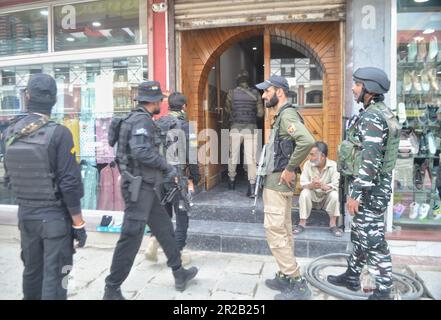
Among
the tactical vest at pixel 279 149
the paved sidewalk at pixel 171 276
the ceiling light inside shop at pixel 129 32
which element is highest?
the ceiling light inside shop at pixel 129 32

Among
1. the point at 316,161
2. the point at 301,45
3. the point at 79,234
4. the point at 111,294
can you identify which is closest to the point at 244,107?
the point at 301,45

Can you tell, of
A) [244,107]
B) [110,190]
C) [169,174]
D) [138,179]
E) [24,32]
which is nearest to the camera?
[138,179]

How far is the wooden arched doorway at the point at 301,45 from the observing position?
5.13 m

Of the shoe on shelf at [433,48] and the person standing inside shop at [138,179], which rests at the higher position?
the shoe on shelf at [433,48]

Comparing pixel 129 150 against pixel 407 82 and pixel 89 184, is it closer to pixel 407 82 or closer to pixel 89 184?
pixel 89 184

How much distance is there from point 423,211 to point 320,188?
1.39 metres

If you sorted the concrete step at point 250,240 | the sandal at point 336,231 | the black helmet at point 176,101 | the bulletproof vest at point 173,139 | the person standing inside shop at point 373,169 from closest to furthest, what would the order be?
the person standing inside shop at point 373,169, the bulletproof vest at point 173,139, the black helmet at point 176,101, the concrete step at point 250,240, the sandal at point 336,231

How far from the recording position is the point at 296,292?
3.32 meters

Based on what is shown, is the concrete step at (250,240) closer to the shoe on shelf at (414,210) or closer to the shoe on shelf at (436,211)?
the shoe on shelf at (414,210)

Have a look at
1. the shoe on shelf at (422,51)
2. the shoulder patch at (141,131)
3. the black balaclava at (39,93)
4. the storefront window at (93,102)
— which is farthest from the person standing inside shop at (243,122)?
the black balaclava at (39,93)

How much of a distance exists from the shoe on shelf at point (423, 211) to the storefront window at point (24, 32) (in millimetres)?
5837
